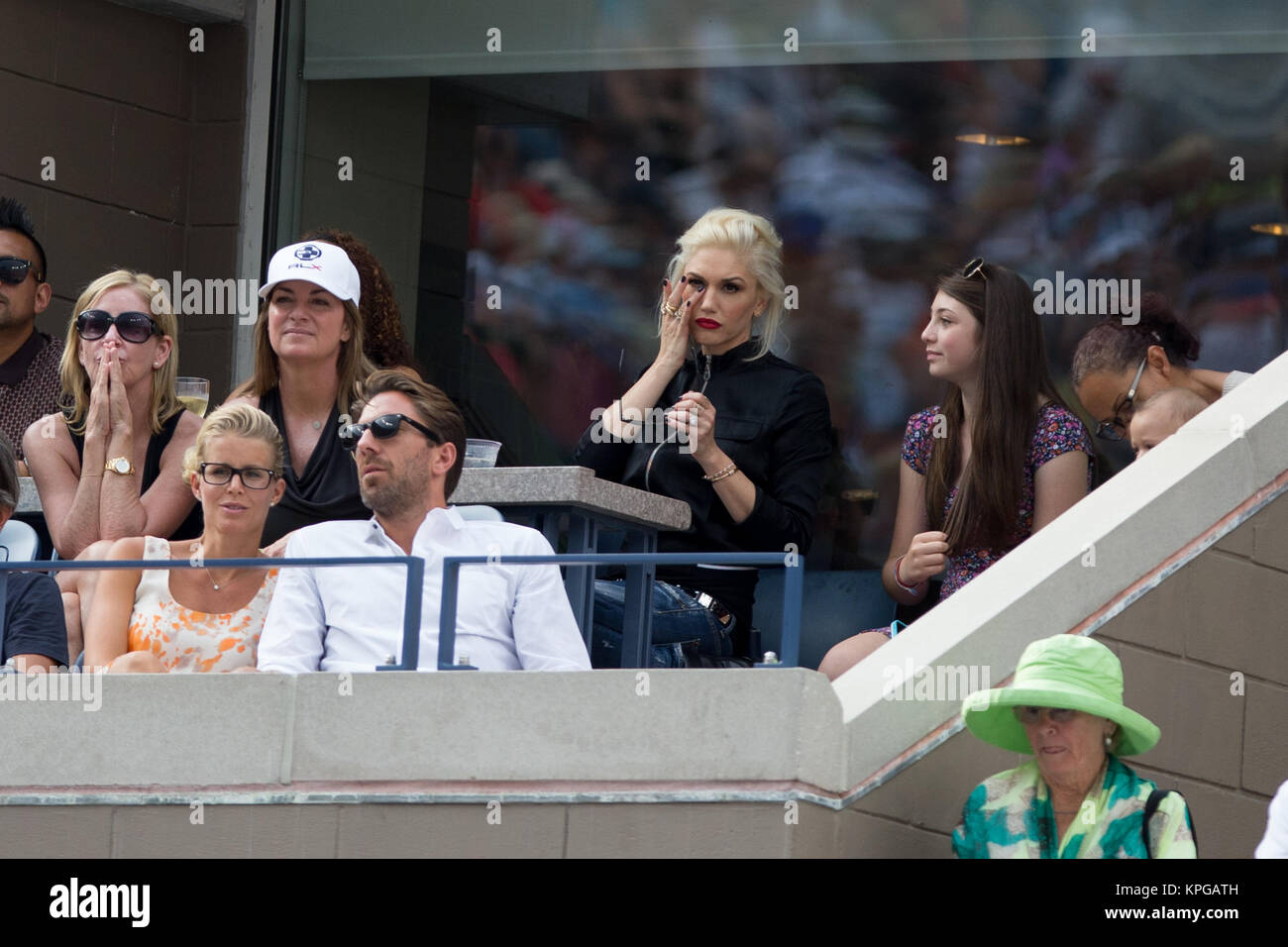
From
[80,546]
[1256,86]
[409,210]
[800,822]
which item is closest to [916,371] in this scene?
[1256,86]

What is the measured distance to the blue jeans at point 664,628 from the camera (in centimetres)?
602

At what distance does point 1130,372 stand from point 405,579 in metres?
2.44

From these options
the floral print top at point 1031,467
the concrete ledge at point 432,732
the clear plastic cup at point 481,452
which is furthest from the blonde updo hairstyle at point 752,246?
the concrete ledge at point 432,732

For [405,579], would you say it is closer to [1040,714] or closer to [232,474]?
[232,474]

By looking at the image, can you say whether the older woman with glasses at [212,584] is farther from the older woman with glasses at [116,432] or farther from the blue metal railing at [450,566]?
the older woman with glasses at [116,432]

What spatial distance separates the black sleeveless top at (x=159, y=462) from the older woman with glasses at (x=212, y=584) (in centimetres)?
57

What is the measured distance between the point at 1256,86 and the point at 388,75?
11.7 ft

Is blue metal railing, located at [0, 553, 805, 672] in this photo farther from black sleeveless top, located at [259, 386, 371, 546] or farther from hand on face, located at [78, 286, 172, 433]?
hand on face, located at [78, 286, 172, 433]

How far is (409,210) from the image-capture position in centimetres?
966


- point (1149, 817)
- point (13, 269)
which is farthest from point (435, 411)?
point (13, 269)

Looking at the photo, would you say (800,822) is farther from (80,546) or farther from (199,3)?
(199,3)

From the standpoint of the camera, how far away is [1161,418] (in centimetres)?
609

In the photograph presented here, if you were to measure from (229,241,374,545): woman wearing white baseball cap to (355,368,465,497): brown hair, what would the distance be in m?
0.57
